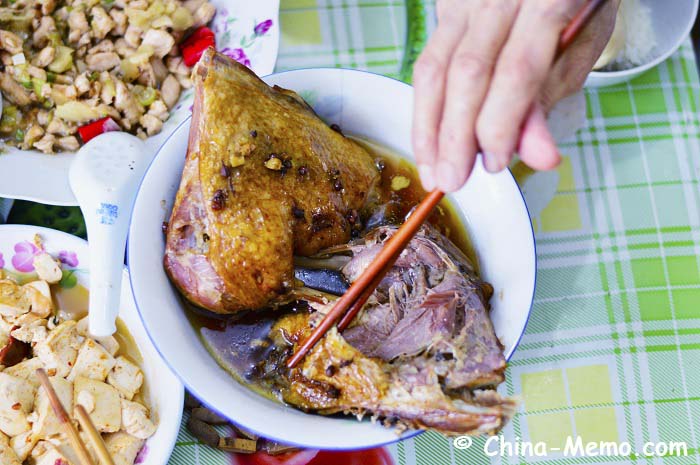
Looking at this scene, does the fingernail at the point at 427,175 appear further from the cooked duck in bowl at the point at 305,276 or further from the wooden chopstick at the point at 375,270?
the cooked duck in bowl at the point at 305,276

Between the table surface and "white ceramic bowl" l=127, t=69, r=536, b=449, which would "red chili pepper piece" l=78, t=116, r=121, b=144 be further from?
the table surface

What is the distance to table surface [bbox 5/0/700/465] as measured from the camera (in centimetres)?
195

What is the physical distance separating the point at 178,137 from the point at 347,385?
70 centimetres

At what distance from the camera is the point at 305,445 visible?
4.62 ft

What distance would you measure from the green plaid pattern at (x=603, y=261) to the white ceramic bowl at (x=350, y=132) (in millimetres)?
396

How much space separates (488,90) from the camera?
1095mm

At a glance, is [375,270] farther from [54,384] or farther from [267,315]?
[54,384]

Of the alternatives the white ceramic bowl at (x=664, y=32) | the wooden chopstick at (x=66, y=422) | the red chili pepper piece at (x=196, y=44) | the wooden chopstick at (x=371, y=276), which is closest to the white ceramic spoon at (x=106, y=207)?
the wooden chopstick at (x=66, y=422)

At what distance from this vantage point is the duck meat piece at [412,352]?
134cm

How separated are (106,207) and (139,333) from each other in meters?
0.35

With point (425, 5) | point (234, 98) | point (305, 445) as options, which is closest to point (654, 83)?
point (425, 5)

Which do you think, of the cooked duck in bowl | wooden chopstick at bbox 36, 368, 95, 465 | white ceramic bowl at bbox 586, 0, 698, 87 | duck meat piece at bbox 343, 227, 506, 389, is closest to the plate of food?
the cooked duck in bowl

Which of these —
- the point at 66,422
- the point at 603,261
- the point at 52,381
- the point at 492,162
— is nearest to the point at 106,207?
the point at 52,381

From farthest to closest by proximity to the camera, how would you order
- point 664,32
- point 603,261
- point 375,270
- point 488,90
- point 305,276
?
point 664,32 → point 603,261 → point 305,276 → point 375,270 → point 488,90
